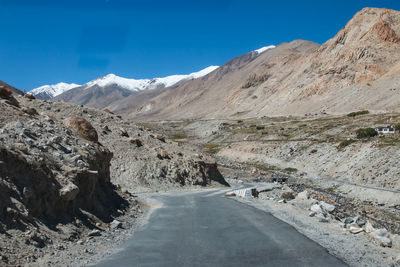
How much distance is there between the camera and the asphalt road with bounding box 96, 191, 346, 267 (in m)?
9.91

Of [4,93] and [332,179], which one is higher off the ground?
[4,93]

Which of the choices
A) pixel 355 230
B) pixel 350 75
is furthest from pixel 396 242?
pixel 350 75

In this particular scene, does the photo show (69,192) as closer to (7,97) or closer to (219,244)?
(219,244)

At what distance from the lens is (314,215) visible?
1778 centimetres

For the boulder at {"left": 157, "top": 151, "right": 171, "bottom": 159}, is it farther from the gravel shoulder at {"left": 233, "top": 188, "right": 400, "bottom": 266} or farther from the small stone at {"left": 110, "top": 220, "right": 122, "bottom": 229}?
the small stone at {"left": 110, "top": 220, "right": 122, "bottom": 229}

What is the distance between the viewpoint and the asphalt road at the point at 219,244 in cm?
991

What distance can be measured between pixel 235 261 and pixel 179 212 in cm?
926

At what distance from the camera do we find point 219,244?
11.8 meters

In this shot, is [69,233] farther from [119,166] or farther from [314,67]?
[314,67]

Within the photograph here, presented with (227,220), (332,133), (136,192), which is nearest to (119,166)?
(136,192)

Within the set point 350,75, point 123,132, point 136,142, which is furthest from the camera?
point 350,75

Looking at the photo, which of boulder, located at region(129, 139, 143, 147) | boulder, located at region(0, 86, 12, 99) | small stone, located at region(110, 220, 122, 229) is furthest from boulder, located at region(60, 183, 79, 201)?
boulder, located at region(129, 139, 143, 147)

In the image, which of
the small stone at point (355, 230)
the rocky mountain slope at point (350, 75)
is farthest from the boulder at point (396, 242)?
the rocky mountain slope at point (350, 75)

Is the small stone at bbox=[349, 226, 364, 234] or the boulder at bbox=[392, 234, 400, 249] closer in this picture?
the boulder at bbox=[392, 234, 400, 249]
